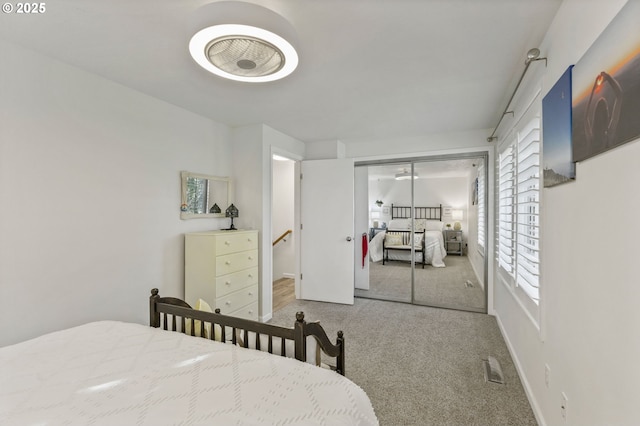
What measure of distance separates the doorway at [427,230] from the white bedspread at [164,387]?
10.6 feet

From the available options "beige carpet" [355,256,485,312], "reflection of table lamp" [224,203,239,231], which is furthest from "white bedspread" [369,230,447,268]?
"reflection of table lamp" [224,203,239,231]

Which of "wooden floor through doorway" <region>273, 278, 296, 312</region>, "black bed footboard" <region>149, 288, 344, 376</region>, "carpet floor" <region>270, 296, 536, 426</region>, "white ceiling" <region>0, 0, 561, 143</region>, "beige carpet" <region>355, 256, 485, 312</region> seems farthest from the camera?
"wooden floor through doorway" <region>273, 278, 296, 312</region>

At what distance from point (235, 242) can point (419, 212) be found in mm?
2909

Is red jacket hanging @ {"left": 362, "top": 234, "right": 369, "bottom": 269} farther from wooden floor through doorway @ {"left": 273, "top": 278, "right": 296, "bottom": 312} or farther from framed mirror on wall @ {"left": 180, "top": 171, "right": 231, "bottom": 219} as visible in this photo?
framed mirror on wall @ {"left": 180, "top": 171, "right": 231, "bottom": 219}

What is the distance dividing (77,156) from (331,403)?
8.03ft

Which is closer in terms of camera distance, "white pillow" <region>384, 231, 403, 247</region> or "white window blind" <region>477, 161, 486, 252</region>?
"white window blind" <region>477, 161, 486, 252</region>

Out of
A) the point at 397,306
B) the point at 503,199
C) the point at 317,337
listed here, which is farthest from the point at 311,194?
the point at 317,337

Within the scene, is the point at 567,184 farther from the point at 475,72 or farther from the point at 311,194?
the point at 311,194

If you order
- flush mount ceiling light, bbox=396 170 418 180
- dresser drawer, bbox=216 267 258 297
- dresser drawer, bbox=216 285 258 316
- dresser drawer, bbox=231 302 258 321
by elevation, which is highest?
flush mount ceiling light, bbox=396 170 418 180

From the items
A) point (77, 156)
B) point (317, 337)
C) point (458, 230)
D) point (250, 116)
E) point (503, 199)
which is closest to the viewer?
point (317, 337)

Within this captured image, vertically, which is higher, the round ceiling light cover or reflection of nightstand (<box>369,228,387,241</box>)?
the round ceiling light cover

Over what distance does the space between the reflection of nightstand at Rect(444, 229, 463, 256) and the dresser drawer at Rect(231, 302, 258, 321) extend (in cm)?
345

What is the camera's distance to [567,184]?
4.58 feet

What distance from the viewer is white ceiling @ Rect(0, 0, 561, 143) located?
59.5 inches
